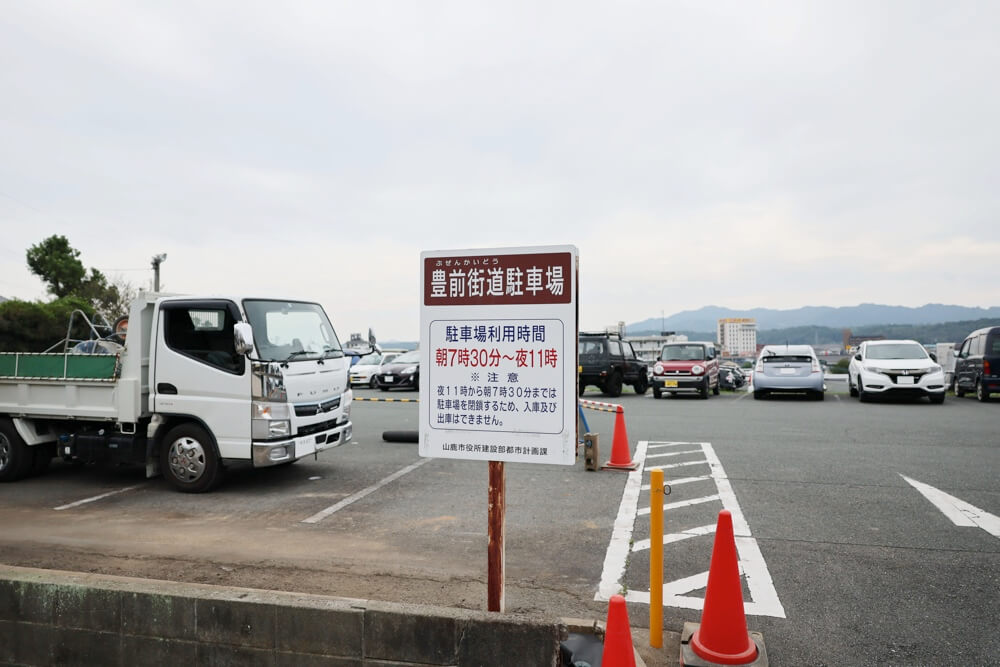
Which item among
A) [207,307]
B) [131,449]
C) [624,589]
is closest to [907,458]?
[624,589]

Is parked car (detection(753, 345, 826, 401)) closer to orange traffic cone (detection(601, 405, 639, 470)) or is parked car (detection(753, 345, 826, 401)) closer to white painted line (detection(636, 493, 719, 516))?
orange traffic cone (detection(601, 405, 639, 470))

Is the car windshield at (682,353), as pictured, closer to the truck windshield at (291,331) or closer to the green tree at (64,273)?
the truck windshield at (291,331)

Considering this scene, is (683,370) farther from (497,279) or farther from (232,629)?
(232,629)

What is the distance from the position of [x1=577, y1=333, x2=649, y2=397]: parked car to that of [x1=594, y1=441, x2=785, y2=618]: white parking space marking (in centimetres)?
1220

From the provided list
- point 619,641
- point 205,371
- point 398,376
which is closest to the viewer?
point 619,641

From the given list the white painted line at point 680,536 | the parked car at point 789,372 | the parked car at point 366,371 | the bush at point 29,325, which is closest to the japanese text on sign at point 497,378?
the white painted line at point 680,536

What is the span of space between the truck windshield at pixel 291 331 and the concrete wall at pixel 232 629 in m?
3.98

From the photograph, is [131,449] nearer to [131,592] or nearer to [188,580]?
[188,580]

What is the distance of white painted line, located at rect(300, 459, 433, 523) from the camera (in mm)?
6859

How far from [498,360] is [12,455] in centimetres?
804

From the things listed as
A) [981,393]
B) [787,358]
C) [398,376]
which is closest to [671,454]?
[787,358]

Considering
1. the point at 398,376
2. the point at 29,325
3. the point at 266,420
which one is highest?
the point at 29,325

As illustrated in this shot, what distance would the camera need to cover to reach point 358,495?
308 inches

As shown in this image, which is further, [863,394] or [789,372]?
[789,372]
